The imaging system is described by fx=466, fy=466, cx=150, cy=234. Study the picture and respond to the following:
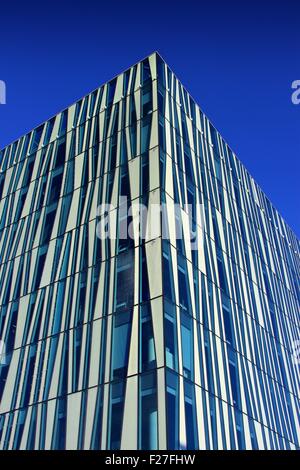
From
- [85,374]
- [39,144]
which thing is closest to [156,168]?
[85,374]

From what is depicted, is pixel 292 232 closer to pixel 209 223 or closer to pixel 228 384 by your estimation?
pixel 209 223

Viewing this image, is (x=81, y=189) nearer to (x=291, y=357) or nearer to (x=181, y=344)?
(x=181, y=344)

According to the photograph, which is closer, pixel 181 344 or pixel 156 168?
pixel 181 344

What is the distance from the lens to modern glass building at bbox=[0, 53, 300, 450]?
875 inches

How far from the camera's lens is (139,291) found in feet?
79.3

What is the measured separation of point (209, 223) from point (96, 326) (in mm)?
11278

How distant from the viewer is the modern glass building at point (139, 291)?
22.2m

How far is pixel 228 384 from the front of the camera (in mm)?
25906
